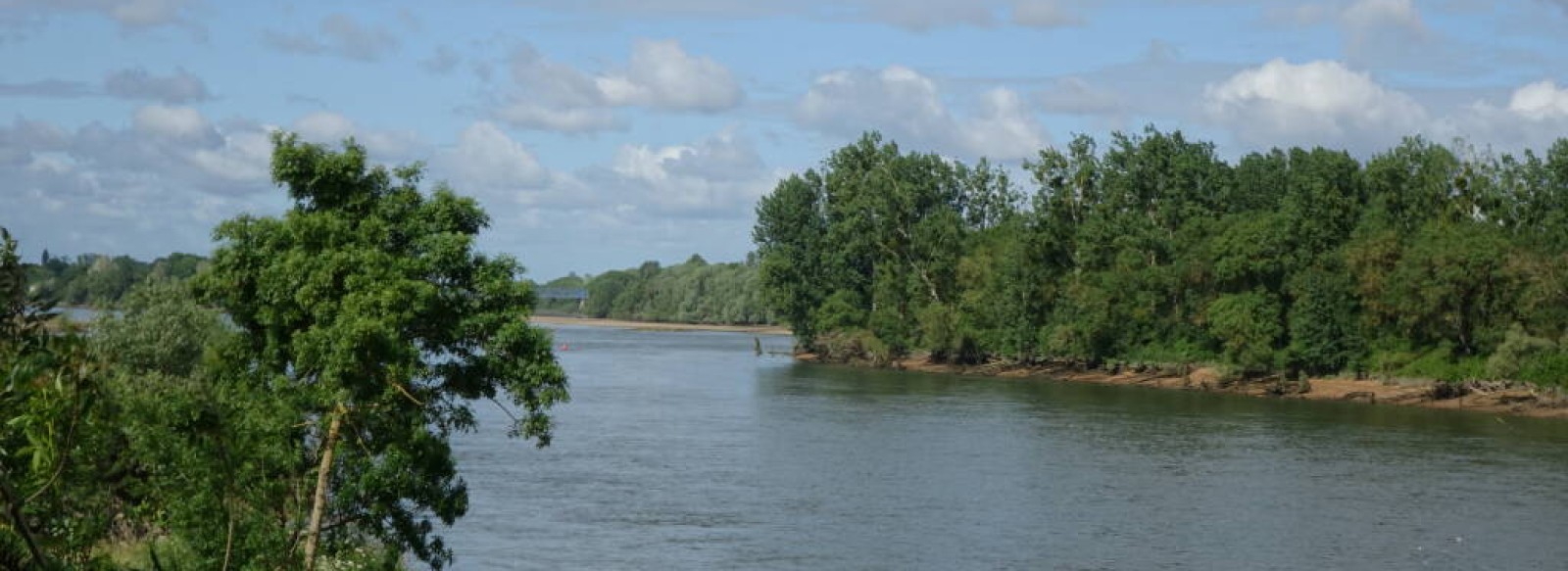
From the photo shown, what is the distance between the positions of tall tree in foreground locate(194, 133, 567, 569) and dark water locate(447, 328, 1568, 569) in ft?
45.3

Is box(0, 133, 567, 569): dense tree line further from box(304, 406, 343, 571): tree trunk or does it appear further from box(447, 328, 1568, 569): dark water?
box(447, 328, 1568, 569): dark water

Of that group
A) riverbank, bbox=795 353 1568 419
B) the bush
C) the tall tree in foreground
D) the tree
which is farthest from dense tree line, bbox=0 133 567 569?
the bush

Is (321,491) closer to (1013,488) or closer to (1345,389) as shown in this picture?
(1013,488)

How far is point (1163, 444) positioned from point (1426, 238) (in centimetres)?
3972

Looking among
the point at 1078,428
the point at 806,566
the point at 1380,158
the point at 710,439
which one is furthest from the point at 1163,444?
the point at 1380,158

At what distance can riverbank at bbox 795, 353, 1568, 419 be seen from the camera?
97000 millimetres

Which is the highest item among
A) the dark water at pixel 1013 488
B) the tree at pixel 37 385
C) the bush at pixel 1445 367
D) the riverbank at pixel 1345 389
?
the tree at pixel 37 385

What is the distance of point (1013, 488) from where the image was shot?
6297 cm

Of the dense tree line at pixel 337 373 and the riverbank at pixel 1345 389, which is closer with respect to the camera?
the dense tree line at pixel 337 373

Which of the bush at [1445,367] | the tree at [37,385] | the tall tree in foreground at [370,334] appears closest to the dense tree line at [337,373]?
the tall tree in foreground at [370,334]

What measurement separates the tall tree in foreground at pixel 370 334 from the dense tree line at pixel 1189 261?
81707 millimetres

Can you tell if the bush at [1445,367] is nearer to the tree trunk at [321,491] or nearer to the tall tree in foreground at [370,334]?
the tall tree in foreground at [370,334]

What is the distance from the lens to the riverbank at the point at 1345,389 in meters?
97.0

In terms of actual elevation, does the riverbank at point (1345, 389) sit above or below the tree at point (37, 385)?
below
